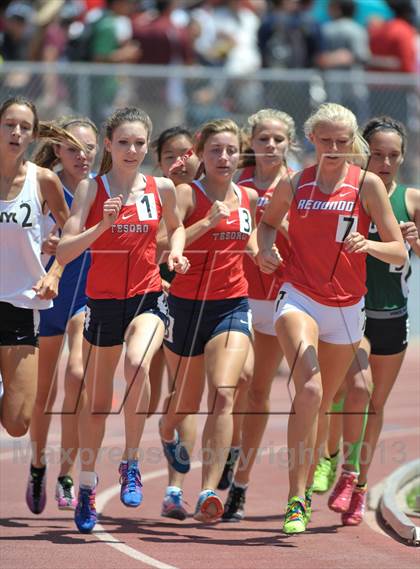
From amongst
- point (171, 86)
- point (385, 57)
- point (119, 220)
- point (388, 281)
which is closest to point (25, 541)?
point (119, 220)

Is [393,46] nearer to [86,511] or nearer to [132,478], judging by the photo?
[86,511]

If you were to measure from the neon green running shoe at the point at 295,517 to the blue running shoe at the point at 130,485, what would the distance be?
0.97 meters

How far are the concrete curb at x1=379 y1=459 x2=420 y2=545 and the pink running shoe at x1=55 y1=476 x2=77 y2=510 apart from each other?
233 cm

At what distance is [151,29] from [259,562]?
11778 mm

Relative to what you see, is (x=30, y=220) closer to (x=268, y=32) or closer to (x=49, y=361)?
(x=49, y=361)

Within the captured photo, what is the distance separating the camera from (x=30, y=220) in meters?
9.09

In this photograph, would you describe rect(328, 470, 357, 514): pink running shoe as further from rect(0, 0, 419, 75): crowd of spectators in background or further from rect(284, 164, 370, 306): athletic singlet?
rect(0, 0, 419, 75): crowd of spectators in background

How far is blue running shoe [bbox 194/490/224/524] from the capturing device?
29.1ft

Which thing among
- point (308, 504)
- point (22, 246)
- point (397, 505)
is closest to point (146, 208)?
point (22, 246)

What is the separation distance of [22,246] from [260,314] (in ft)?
6.66

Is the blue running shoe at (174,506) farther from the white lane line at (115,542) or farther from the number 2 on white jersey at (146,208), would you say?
the number 2 on white jersey at (146,208)

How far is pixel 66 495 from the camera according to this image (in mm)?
9891

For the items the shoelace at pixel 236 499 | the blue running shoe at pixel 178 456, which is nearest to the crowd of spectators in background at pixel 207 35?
the blue running shoe at pixel 178 456

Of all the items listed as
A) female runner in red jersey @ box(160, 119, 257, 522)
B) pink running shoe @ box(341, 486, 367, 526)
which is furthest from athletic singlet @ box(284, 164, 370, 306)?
pink running shoe @ box(341, 486, 367, 526)
